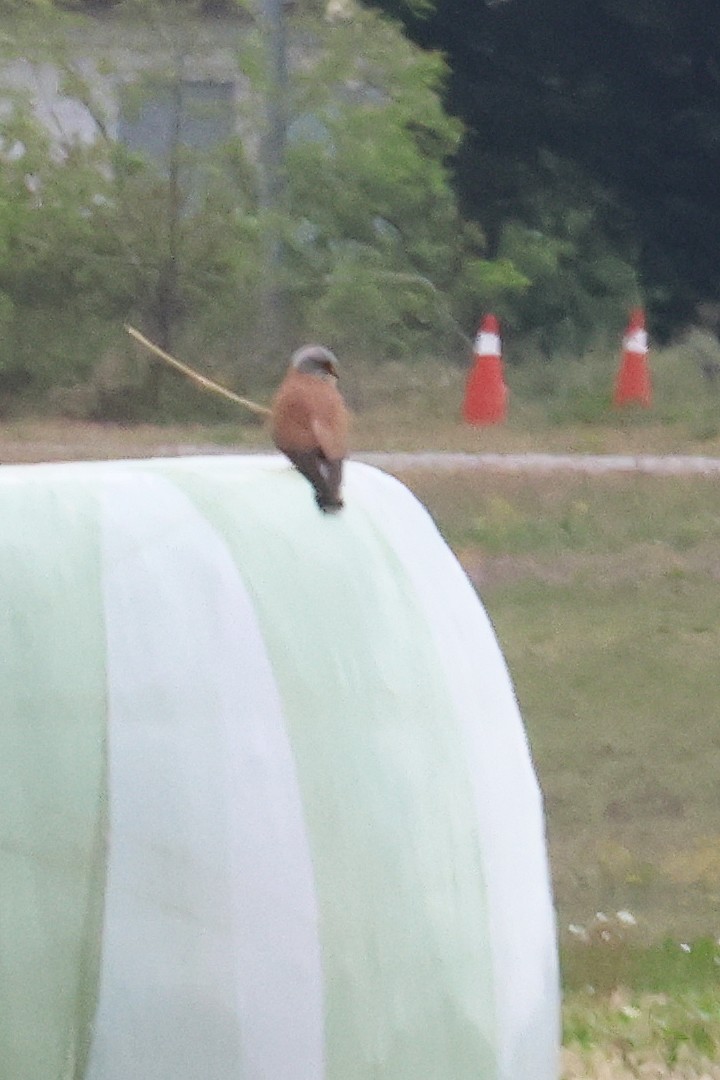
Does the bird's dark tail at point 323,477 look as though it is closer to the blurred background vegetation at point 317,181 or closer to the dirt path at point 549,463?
the dirt path at point 549,463

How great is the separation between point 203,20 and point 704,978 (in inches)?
543

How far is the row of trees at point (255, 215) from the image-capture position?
17.4 metres

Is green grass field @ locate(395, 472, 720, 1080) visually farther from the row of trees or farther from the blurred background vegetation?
the row of trees

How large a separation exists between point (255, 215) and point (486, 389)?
2.80m

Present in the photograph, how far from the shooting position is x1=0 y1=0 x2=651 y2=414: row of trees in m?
17.4

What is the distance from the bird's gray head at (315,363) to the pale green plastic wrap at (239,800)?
172mm

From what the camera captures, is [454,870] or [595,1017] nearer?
[454,870]

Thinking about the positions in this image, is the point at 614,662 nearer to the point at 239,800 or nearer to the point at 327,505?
the point at 327,505

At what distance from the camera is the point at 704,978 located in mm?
5262

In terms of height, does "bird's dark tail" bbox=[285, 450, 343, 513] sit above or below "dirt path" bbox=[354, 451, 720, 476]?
above

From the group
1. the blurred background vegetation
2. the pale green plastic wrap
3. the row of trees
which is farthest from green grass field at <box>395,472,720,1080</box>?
the row of trees

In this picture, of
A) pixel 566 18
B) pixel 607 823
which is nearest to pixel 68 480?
pixel 607 823

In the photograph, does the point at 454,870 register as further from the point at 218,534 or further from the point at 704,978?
the point at 704,978

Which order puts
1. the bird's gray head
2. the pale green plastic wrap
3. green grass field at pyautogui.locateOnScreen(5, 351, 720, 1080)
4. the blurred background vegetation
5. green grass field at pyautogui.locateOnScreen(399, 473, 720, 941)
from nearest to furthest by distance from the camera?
the pale green plastic wrap, the bird's gray head, green grass field at pyautogui.locateOnScreen(5, 351, 720, 1080), green grass field at pyautogui.locateOnScreen(399, 473, 720, 941), the blurred background vegetation
